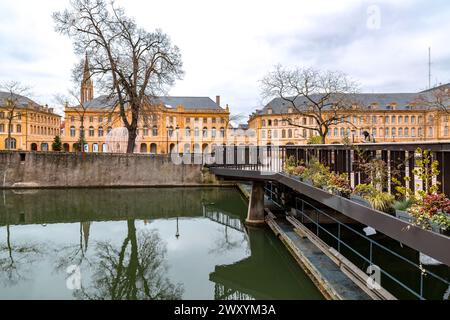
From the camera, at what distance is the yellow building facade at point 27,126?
57.2m

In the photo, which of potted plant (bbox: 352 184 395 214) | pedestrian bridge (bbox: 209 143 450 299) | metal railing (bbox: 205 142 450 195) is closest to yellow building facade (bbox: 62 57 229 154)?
pedestrian bridge (bbox: 209 143 450 299)

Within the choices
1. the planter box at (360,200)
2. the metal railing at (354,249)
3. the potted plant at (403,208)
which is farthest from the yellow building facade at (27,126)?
the potted plant at (403,208)

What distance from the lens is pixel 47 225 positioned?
48.7 feet

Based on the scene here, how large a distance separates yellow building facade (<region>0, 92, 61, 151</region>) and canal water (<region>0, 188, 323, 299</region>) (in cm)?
4462

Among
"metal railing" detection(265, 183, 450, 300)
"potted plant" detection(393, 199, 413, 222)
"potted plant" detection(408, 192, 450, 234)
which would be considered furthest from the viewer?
"metal railing" detection(265, 183, 450, 300)

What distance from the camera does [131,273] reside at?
29.4ft

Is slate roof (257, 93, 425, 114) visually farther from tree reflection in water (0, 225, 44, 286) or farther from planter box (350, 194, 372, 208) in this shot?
planter box (350, 194, 372, 208)

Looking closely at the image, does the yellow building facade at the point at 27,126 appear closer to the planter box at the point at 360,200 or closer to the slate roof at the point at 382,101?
the slate roof at the point at 382,101

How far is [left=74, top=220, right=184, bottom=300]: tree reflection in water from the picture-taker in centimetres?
755

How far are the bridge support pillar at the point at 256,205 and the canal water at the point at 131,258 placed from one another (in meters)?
0.44

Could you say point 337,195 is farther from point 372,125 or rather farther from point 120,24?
point 372,125

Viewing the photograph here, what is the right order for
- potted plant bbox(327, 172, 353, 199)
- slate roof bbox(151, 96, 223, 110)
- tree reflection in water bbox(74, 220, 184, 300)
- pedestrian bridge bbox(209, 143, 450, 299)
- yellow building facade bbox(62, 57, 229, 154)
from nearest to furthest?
pedestrian bridge bbox(209, 143, 450, 299) → potted plant bbox(327, 172, 353, 199) → tree reflection in water bbox(74, 220, 184, 300) → yellow building facade bbox(62, 57, 229, 154) → slate roof bbox(151, 96, 223, 110)

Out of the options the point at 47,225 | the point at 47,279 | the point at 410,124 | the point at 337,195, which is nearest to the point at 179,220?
the point at 47,225
